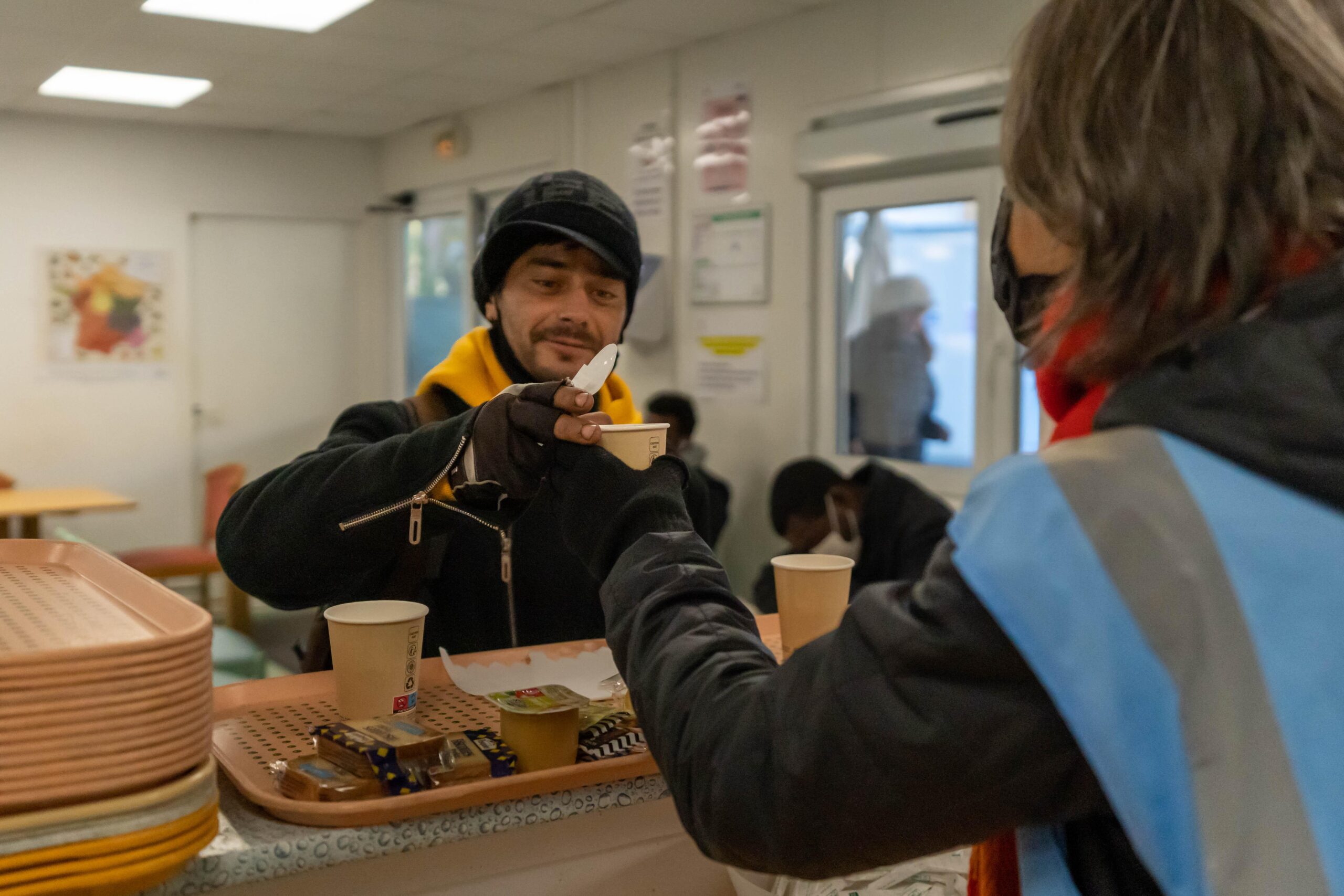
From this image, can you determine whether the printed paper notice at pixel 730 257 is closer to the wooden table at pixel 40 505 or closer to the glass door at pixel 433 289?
the glass door at pixel 433 289

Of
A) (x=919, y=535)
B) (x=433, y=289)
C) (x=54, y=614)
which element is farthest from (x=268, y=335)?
(x=54, y=614)

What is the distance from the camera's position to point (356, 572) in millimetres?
1494

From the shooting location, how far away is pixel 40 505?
198 inches

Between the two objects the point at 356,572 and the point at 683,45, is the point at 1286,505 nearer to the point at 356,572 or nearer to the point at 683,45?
the point at 356,572

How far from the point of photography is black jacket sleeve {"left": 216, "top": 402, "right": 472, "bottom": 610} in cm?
133

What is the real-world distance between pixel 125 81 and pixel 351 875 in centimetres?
544

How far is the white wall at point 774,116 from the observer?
12.3 ft

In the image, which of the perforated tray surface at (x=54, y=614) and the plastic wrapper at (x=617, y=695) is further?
the plastic wrapper at (x=617, y=695)

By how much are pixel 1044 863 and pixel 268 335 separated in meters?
7.00

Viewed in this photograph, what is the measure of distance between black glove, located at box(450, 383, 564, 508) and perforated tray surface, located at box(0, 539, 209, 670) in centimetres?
34

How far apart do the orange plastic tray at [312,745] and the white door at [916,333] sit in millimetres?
2531

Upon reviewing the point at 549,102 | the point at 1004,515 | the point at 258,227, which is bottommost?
the point at 1004,515

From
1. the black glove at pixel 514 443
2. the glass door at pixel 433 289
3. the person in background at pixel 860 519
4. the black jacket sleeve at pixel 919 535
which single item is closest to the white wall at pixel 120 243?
the glass door at pixel 433 289

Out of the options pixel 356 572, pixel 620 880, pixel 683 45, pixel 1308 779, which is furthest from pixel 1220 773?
pixel 683 45
